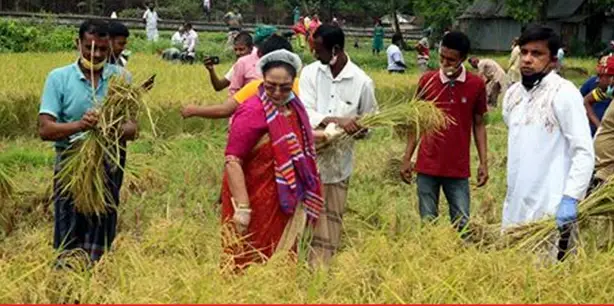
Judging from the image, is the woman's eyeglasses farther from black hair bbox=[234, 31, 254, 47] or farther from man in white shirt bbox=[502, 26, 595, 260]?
black hair bbox=[234, 31, 254, 47]

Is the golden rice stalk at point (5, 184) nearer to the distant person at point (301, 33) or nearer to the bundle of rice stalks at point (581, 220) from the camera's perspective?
the bundle of rice stalks at point (581, 220)

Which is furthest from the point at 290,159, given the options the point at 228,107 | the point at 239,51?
the point at 239,51

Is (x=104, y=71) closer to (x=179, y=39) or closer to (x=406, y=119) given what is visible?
(x=406, y=119)

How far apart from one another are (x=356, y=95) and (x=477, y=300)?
2037mm

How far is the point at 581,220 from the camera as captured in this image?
3.75 m

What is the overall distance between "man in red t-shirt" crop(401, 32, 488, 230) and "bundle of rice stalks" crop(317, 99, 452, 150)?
0.47ft

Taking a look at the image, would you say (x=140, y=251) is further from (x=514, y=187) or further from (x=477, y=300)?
(x=514, y=187)

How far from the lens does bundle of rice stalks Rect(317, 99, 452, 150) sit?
452 cm

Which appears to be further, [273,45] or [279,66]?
[273,45]

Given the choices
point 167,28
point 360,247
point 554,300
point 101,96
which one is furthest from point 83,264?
point 167,28

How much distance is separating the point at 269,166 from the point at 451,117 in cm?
146

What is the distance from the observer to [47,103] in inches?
169

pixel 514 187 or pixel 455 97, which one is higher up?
pixel 455 97

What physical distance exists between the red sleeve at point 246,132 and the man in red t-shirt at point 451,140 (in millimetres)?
1247
